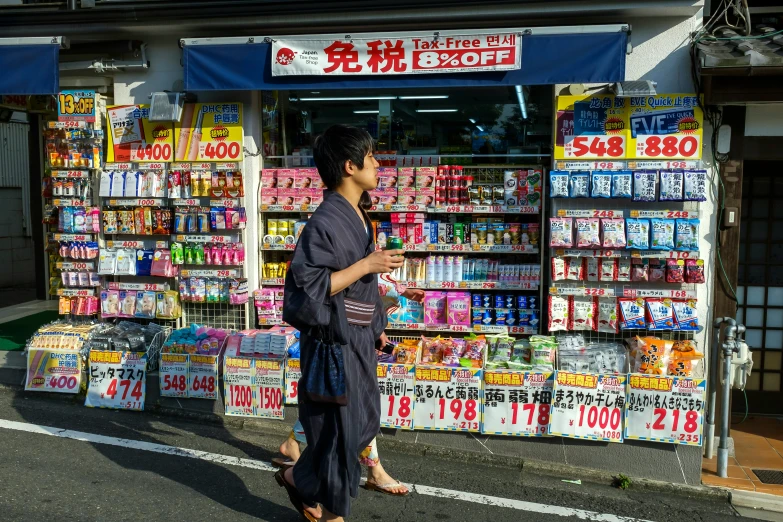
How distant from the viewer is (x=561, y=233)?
672 centimetres

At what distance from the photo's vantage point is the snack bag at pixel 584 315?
22.4ft

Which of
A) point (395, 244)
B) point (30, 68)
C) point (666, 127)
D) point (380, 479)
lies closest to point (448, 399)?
point (380, 479)

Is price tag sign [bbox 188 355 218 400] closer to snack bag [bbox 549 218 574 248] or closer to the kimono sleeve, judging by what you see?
the kimono sleeve

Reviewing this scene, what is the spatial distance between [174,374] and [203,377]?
28 centimetres

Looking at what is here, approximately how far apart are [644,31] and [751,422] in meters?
4.06

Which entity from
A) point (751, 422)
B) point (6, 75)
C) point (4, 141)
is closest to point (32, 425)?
point (6, 75)

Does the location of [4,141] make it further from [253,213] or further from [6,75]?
[253,213]

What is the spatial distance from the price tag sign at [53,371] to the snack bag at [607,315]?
16.1 feet

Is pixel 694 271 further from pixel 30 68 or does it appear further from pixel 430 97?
pixel 30 68

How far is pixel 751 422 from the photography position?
765cm

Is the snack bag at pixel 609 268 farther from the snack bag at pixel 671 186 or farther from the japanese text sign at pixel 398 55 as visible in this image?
the japanese text sign at pixel 398 55

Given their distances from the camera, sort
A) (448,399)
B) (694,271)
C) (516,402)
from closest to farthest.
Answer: (516,402) < (448,399) < (694,271)

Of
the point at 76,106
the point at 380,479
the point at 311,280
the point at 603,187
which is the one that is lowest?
the point at 380,479

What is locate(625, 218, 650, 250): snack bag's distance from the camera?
6.59 m
